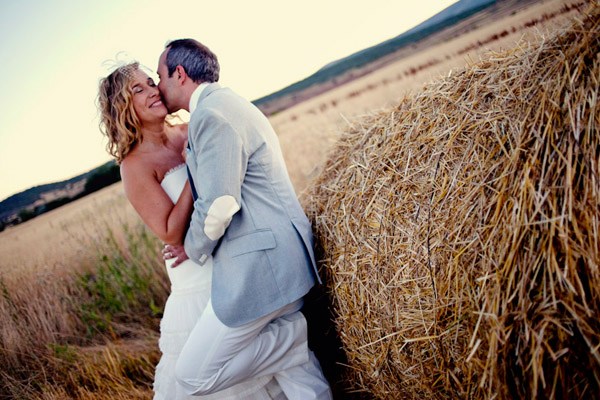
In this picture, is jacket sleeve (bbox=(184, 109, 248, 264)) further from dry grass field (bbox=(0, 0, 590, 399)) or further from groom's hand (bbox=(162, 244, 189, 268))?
dry grass field (bbox=(0, 0, 590, 399))

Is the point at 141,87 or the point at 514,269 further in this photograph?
the point at 141,87

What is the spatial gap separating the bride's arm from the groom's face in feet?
1.63

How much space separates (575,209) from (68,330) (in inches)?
210

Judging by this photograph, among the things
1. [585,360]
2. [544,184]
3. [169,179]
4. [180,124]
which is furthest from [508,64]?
[180,124]

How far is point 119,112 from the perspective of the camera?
266 centimetres

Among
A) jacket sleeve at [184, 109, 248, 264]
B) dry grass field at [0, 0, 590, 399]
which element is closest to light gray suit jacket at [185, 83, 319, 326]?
jacket sleeve at [184, 109, 248, 264]

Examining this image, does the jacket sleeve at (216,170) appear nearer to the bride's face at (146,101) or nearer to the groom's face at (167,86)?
the groom's face at (167,86)

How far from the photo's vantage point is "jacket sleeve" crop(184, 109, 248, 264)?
1.95m

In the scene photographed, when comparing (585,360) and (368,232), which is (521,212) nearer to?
(585,360)

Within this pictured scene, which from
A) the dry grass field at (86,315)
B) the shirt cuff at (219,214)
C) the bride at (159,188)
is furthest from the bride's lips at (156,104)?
the dry grass field at (86,315)

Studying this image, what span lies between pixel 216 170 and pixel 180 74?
915mm

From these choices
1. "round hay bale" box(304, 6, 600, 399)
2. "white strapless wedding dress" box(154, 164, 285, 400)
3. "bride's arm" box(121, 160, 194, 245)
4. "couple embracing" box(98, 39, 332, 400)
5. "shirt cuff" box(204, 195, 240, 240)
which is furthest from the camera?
"white strapless wedding dress" box(154, 164, 285, 400)

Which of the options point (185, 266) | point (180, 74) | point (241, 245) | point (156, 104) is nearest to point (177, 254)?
point (185, 266)

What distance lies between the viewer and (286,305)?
2248 millimetres
